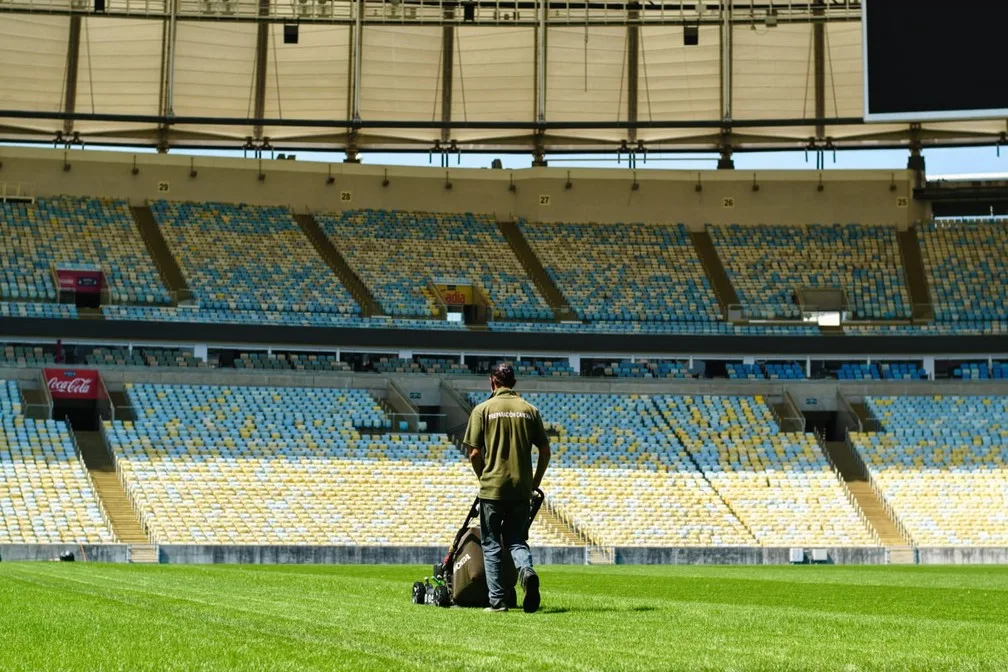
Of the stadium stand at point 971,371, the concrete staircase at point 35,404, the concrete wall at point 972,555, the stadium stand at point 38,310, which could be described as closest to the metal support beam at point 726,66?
the stadium stand at point 971,371

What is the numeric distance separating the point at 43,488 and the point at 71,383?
9106mm

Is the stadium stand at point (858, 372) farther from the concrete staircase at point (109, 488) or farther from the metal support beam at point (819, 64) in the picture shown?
the concrete staircase at point (109, 488)

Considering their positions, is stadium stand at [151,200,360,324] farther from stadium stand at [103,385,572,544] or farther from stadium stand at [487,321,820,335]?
stadium stand at [487,321,820,335]

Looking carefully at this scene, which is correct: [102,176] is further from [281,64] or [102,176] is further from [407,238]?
[407,238]

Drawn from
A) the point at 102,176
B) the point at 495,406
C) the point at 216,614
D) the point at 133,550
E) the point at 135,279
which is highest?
the point at 102,176

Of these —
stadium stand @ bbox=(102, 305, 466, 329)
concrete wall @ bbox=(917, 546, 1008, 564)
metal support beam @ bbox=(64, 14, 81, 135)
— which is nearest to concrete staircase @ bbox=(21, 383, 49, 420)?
stadium stand @ bbox=(102, 305, 466, 329)

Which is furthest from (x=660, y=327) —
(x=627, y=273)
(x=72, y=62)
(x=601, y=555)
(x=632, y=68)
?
(x=72, y=62)

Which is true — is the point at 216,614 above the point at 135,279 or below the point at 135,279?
below

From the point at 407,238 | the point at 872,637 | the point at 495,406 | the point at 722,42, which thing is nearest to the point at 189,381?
the point at 407,238

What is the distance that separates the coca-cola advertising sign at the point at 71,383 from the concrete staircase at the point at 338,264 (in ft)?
36.4

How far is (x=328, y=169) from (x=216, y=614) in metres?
53.0

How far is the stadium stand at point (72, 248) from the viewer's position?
53188mm

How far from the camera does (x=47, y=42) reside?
5812cm

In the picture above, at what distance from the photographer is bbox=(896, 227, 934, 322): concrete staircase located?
189ft
